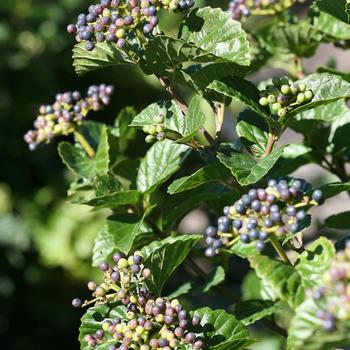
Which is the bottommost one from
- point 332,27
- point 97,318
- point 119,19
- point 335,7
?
point 97,318

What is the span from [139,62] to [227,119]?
4.63 metres

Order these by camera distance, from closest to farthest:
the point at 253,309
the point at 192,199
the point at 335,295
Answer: the point at 335,295 < the point at 253,309 < the point at 192,199

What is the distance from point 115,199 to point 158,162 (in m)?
0.18

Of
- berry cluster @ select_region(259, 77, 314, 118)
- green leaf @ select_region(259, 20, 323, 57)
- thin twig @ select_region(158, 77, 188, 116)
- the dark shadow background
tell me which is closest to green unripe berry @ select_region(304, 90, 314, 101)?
berry cluster @ select_region(259, 77, 314, 118)

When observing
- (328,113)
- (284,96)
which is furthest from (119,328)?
(328,113)

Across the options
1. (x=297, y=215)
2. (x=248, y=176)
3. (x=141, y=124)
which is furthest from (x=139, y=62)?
(x=297, y=215)

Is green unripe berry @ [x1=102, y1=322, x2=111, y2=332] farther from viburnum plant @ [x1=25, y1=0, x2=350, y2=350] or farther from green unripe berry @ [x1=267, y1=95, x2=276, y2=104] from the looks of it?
green unripe berry @ [x1=267, y1=95, x2=276, y2=104]

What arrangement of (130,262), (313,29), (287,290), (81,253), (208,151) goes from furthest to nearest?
(81,253) < (313,29) < (208,151) < (130,262) < (287,290)

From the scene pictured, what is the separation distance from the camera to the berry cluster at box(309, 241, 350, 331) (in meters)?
0.91

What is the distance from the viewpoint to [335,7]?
1.49 metres

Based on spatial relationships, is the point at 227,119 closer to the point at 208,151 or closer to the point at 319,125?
the point at 319,125

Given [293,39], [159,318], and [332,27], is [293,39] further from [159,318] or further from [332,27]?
[159,318]

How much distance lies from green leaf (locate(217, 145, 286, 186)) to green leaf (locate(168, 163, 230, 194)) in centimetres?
4

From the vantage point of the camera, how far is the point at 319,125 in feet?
5.89
